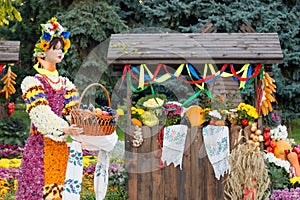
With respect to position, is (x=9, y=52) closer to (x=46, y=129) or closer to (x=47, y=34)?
(x=47, y=34)

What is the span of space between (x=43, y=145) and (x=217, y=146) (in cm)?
273

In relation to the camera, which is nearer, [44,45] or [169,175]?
[44,45]

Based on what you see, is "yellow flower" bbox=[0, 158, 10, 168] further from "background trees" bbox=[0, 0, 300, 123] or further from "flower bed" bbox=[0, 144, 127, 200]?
"background trees" bbox=[0, 0, 300, 123]

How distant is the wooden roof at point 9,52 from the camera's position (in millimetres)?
9531

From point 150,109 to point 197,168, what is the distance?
3.17 feet

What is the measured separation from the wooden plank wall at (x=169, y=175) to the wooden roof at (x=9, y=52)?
3.47m

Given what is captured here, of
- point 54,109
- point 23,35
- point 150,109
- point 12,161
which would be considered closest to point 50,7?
point 23,35

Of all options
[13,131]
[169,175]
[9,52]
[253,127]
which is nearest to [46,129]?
[169,175]

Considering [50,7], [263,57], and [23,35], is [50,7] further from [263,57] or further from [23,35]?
[263,57]

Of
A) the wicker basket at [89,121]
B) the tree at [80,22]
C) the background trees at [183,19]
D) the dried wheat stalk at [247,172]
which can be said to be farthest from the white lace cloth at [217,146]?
the tree at [80,22]

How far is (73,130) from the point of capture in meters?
4.73

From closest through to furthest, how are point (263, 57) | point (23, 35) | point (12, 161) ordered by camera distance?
point (263, 57) → point (12, 161) → point (23, 35)

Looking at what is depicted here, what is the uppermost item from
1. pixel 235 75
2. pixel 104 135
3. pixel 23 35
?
pixel 23 35

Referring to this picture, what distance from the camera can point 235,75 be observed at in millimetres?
7031
